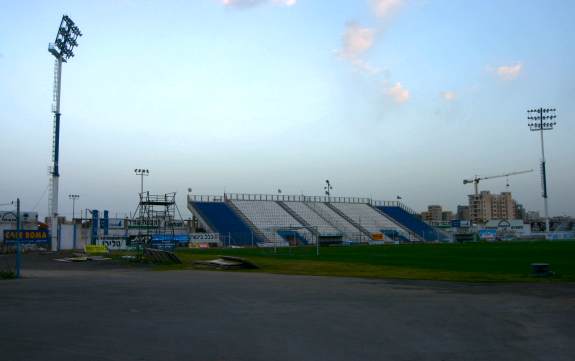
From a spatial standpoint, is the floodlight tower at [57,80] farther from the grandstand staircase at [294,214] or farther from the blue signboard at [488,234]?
the blue signboard at [488,234]

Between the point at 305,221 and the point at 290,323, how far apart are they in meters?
85.8

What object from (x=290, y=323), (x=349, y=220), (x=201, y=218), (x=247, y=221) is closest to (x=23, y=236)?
(x=290, y=323)

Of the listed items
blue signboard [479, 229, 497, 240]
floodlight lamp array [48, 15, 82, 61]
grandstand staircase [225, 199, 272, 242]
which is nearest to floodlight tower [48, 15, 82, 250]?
floodlight lamp array [48, 15, 82, 61]

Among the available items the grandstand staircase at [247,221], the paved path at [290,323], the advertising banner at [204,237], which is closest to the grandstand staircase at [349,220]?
the grandstand staircase at [247,221]

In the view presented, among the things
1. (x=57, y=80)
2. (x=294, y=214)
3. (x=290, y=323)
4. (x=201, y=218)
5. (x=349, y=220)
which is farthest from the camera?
(x=349, y=220)

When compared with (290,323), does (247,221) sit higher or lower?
higher

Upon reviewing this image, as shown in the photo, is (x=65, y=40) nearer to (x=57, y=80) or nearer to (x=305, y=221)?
(x=57, y=80)

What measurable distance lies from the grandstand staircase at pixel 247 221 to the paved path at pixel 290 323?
2616 inches

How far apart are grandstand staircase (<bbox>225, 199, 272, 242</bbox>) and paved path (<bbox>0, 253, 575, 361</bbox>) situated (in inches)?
2616

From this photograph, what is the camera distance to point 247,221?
3644 inches

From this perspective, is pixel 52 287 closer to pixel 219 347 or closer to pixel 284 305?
pixel 284 305

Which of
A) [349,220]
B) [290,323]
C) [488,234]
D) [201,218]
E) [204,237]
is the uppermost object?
[201,218]

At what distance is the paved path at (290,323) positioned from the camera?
31.1 ft

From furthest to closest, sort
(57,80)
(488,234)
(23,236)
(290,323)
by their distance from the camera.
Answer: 1. (488,234)
2. (57,80)
3. (23,236)
4. (290,323)
